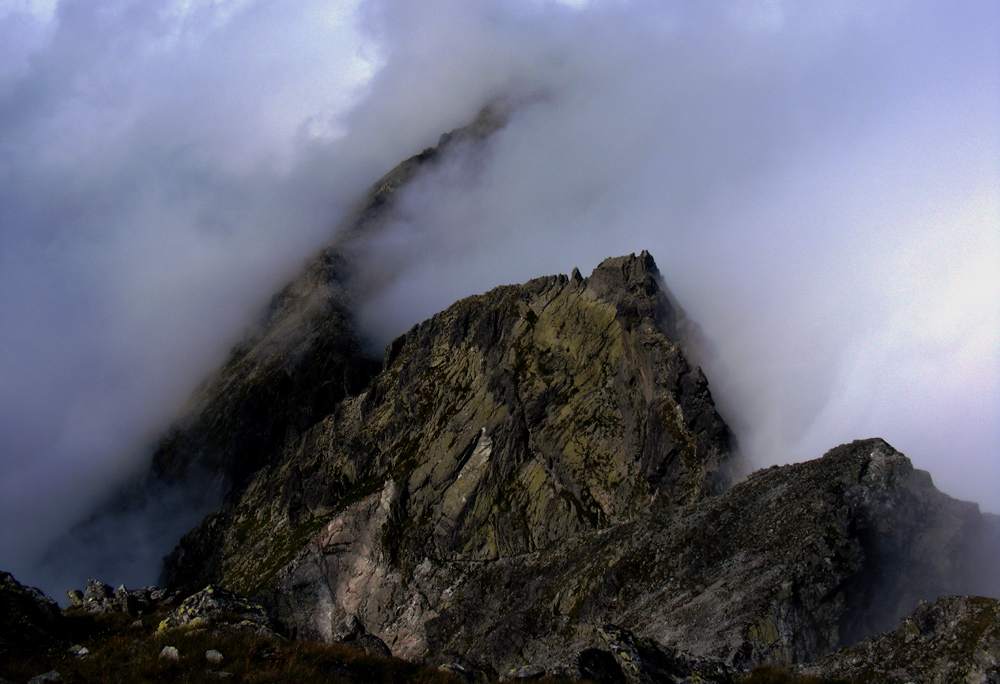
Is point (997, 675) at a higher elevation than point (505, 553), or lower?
lower

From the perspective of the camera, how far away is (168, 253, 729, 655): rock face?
98250 mm

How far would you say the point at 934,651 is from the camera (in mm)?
31594

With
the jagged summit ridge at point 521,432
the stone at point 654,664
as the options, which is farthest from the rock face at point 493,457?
the stone at point 654,664

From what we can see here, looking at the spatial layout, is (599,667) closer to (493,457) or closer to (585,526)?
(585,526)

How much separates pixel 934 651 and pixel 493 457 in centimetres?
8812

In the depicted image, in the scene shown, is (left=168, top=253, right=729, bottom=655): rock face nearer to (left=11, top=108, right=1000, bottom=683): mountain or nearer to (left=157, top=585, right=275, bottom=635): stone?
(left=11, top=108, right=1000, bottom=683): mountain

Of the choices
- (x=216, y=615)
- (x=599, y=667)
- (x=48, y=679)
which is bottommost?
(x=48, y=679)

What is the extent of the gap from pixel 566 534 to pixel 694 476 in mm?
21706

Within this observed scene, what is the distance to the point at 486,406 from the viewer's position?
12406 cm

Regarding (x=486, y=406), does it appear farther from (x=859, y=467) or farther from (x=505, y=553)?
(x=859, y=467)

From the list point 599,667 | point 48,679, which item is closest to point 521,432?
point 599,667

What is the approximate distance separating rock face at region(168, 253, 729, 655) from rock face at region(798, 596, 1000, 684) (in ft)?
168

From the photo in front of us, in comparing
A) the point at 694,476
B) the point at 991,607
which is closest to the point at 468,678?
the point at 991,607

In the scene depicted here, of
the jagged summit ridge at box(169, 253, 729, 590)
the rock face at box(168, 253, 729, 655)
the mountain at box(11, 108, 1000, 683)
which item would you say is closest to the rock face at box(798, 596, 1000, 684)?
the mountain at box(11, 108, 1000, 683)
